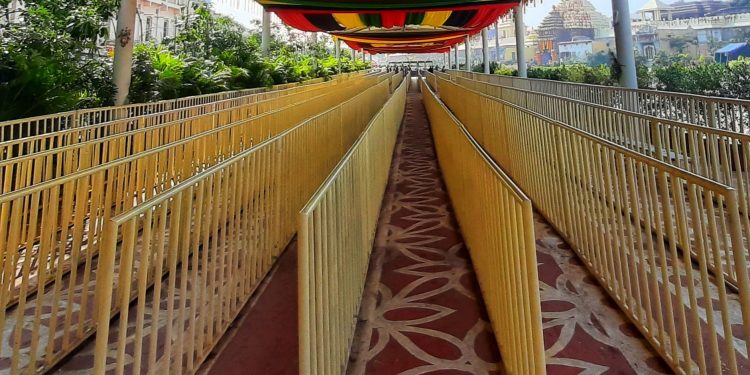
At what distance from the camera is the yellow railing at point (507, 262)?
153cm

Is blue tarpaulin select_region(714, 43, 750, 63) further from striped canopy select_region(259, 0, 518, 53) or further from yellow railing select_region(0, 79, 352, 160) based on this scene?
yellow railing select_region(0, 79, 352, 160)

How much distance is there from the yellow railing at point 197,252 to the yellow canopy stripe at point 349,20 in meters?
11.4

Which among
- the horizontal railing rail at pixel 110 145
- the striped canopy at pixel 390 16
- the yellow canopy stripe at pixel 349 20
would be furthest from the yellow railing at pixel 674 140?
the yellow canopy stripe at pixel 349 20

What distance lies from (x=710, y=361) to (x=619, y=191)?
3.39 feet

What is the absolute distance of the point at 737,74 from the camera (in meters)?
8.54

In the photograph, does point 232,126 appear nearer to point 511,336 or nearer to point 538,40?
point 511,336

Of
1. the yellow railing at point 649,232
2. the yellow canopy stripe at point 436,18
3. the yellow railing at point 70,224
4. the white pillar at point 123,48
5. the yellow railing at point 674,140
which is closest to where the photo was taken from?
the yellow railing at point 649,232

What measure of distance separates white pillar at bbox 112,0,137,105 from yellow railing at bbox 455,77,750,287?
597cm

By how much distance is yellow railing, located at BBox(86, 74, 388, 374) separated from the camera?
4.78 ft

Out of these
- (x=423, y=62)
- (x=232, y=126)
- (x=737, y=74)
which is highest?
(x=423, y=62)

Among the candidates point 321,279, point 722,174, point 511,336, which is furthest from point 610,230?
point 321,279

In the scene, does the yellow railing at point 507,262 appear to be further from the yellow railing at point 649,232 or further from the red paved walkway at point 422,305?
the yellow railing at point 649,232

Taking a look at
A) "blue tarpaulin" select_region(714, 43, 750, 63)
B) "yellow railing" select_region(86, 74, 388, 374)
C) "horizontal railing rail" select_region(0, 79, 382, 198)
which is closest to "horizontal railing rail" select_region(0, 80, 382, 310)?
"horizontal railing rail" select_region(0, 79, 382, 198)

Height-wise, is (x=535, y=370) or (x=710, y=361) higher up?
(x=535, y=370)
